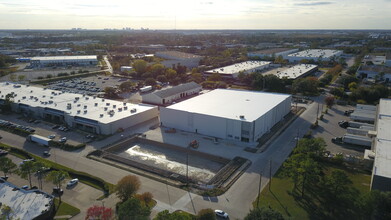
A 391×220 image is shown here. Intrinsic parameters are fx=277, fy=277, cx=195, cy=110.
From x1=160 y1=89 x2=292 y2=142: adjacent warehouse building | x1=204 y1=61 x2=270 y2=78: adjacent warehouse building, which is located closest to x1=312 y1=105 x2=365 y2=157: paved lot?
x1=160 y1=89 x2=292 y2=142: adjacent warehouse building

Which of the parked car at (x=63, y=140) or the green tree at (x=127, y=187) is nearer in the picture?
the green tree at (x=127, y=187)

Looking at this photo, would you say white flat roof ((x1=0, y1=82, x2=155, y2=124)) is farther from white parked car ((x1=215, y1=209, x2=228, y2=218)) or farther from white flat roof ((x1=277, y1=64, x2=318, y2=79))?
white flat roof ((x1=277, y1=64, x2=318, y2=79))

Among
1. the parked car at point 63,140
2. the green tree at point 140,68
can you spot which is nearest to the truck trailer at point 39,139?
the parked car at point 63,140

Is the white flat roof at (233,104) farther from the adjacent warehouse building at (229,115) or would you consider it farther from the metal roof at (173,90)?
the metal roof at (173,90)

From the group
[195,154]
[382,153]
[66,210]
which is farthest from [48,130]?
[382,153]

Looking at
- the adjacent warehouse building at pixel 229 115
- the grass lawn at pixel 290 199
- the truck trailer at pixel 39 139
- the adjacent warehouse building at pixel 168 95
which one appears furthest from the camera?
the adjacent warehouse building at pixel 168 95

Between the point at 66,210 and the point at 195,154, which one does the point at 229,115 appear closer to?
the point at 195,154
